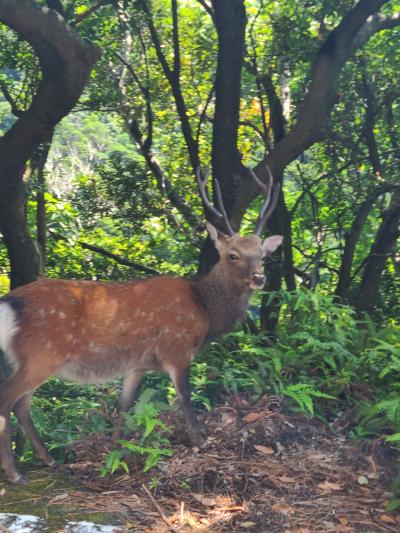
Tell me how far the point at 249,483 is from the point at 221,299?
1714 millimetres

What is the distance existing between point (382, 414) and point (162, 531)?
74.2 inches

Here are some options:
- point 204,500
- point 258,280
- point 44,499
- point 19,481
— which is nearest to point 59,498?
point 44,499

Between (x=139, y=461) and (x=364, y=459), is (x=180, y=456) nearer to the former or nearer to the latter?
(x=139, y=461)

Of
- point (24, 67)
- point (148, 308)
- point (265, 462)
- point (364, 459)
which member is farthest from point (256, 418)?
point (24, 67)

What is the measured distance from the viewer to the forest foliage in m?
7.75

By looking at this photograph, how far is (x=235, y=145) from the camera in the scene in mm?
8109

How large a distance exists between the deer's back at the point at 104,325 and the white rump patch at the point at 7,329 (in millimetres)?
30

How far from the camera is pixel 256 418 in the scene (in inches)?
211

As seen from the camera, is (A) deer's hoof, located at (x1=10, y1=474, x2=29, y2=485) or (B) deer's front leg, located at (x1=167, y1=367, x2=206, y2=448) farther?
(B) deer's front leg, located at (x1=167, y1=367, x2=206, y2=448)

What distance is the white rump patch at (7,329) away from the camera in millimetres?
5172

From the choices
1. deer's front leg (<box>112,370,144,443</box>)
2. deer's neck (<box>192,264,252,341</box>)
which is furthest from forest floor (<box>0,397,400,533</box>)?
deer's neck (<box>192,264,252,341</box>)

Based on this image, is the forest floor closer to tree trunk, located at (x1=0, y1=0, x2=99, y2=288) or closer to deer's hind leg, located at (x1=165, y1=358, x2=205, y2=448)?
deer's hind leg, located at (x1=165, y1=358, x2=205, y2=448)

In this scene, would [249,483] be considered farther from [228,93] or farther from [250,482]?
[228,93]

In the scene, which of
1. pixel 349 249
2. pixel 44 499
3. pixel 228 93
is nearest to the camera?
pixel 44 499
